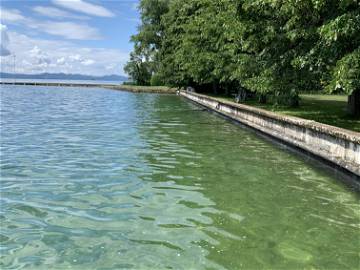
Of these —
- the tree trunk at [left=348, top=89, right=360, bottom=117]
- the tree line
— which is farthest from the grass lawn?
the tree line

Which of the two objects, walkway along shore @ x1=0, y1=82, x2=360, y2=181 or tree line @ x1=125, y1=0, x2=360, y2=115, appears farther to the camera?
tree line @ x1=125, y1=0, x2=360, y2=115

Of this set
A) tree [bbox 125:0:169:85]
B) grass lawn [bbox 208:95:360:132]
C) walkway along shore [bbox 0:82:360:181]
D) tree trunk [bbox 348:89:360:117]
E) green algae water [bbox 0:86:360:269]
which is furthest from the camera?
tree [bbox 125:0:169:85]

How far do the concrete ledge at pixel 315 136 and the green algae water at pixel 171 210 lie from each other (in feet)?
1.76

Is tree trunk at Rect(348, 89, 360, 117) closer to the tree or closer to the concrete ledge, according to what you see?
the concrete ledge

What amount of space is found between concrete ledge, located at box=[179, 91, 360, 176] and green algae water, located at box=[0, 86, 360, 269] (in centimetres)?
54

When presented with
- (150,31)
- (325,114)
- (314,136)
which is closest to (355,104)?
(325,114)

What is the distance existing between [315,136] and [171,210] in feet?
24.0

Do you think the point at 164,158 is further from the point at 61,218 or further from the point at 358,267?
the point at 358,267

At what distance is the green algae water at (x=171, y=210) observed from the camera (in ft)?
20.6

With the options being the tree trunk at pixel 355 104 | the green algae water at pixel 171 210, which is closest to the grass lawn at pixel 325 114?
the tree trunk at pixel 355 104

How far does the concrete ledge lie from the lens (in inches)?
447

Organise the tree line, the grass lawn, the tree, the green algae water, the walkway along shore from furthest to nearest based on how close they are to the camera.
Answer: the tree < the grass lawn < the tree line < the walkway along shore < the green algae water

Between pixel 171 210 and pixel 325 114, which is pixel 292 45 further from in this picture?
pixel 171 210

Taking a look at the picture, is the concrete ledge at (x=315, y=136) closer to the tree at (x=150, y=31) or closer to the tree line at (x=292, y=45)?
the tree line at (x=292, y=45)
